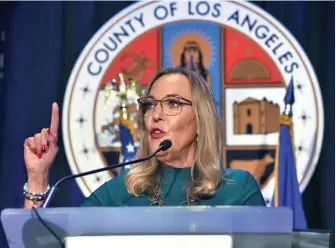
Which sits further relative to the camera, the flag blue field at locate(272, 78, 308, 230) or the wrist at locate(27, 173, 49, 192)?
the flag blue field at locate(272, 78, 308, 230)

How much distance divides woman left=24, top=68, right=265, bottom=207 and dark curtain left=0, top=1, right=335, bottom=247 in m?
1.36

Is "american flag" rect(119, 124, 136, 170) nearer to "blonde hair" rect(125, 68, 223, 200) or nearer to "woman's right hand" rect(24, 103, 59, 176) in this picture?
"blonde hair" rect(125, 68, 223, 200)

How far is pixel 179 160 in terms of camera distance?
202cm

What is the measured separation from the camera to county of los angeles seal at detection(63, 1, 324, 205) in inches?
129

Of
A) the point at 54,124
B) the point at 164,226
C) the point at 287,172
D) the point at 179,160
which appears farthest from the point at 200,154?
the point at 287,172

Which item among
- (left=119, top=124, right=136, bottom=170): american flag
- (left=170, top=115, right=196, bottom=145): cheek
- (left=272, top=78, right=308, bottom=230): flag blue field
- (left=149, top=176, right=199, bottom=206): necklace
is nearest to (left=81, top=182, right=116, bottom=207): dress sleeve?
(left=149, top=176, right=199, bottom=206): necklace

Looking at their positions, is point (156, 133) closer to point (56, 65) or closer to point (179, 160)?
point (179, 160)

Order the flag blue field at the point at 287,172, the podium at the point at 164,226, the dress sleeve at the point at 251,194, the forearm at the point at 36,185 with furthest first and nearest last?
the flag blue field at the point at 287,172, the dress sleeve at the point at 251,194, the forearm at the point at 36,185, the podium at the point at 164,226

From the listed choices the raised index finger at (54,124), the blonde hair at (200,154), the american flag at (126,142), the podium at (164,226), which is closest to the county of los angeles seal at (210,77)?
the american flag at (126,142)

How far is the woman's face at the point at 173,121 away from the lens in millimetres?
1939

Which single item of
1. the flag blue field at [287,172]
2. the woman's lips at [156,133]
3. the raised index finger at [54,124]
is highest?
the raised index finger at [54,124]

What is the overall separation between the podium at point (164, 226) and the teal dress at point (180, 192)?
25.4 inches

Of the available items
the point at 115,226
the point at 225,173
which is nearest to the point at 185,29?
the point at 225,173

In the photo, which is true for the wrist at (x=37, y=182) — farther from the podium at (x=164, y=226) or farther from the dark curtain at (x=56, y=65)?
A: the dark curtain at (x=56, y=65)
